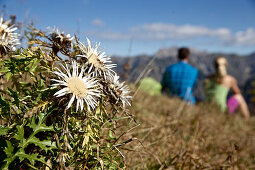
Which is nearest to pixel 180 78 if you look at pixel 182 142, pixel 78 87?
Answer: pixel 182 142

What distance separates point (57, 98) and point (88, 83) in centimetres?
16

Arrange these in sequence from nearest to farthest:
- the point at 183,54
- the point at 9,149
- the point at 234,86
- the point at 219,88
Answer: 1. the point at 9,149
2. the point at 183,54
3. the point at 219,88
4. the point at 234,86

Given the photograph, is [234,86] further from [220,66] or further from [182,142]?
[182,142]

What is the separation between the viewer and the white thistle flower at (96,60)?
1.17 m

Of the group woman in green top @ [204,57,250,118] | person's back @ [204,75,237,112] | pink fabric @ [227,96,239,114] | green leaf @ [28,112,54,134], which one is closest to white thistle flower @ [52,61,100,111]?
green leaf @ [28,112,54,134]

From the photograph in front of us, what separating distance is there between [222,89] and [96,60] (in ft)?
23.4

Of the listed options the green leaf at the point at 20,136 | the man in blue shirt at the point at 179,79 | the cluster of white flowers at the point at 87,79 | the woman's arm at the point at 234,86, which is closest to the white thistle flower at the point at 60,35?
the cluster of white flowers at the point at 87,79

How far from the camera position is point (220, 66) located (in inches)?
292

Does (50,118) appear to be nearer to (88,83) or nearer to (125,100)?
(88,83)

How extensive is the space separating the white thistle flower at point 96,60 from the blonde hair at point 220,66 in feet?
22.1

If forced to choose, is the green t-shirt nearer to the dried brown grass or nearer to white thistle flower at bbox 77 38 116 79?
the dried brown grass

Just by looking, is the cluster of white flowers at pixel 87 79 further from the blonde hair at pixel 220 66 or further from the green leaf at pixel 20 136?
the blonde hair at pixel 220 66

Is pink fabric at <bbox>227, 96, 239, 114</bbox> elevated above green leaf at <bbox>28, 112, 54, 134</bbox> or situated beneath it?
situated beneath

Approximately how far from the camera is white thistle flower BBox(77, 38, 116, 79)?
117 cm
